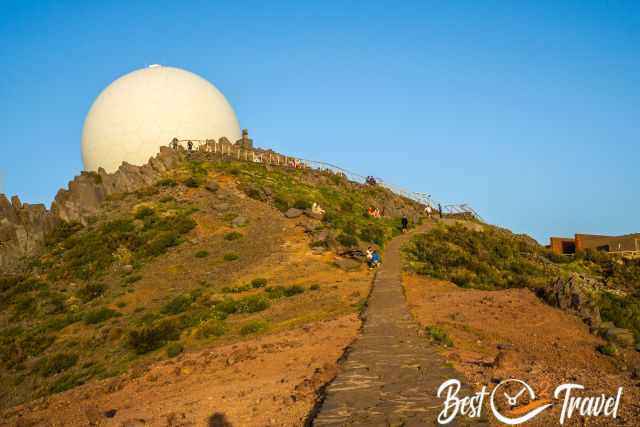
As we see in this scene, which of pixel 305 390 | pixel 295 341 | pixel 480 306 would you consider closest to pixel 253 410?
pixel 305 390

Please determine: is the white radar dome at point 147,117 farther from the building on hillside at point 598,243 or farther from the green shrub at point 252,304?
the building on hillside at point 598,243

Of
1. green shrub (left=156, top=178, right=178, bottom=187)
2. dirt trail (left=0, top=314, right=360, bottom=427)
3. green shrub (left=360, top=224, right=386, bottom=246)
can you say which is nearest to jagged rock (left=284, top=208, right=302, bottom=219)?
green shrub (left=360, top=224, right=386, bottom=246)

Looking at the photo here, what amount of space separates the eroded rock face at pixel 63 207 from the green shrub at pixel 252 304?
17511mm

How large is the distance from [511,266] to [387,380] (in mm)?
23209

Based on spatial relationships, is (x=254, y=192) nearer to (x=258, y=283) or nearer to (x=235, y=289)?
(x=258, y=283)

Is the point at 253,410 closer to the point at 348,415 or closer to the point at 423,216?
the point at 348,415

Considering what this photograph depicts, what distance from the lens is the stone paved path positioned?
866 centimetres

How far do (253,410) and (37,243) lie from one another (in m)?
28.1

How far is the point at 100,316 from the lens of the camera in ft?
72.6

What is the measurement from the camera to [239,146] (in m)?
53.7

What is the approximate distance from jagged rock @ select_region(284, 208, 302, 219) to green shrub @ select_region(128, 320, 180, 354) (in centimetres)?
1557

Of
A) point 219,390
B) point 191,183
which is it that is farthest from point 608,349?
point 191,183

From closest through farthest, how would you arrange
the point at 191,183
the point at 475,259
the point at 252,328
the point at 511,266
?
the point at 252,328 → the point at 475,259 → the point at 511,266 → the point at 191,183

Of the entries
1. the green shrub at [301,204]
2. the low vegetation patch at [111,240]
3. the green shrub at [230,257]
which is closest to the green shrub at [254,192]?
the green shrub at [301,204]
